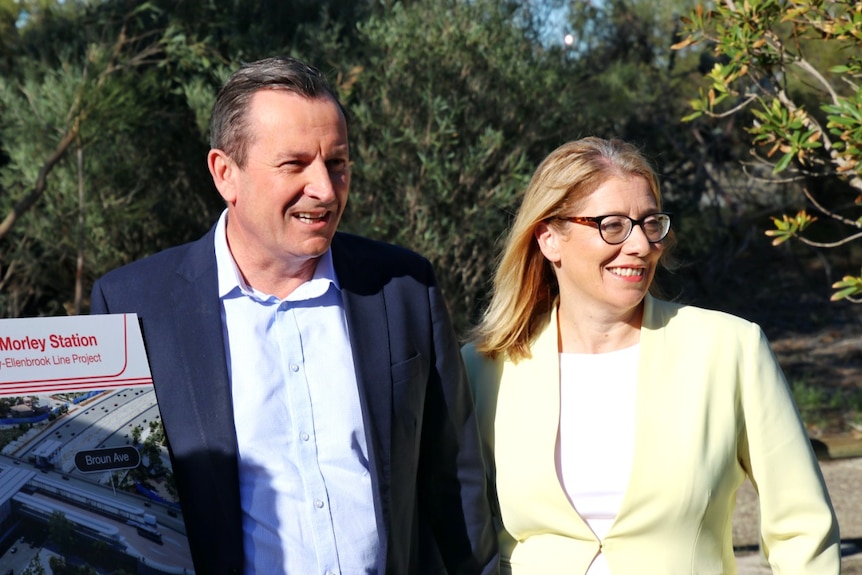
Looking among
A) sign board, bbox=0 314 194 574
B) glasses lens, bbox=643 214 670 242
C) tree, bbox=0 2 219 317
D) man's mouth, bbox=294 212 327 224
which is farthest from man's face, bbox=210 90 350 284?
tree, bbox=0 2 219 317

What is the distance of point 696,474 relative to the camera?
8.91 ft

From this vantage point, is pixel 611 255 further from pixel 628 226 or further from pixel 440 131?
pixel 440 131

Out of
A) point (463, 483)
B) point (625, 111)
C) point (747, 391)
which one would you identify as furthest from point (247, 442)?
point (625, 111)

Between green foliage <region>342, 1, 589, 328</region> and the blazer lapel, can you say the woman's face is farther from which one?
green foliage <region>342, 1, 589, 328</region>

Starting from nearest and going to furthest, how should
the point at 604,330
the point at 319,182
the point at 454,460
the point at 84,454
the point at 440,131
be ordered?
the point at 84,454, the point at 319,182, the point at 454,460, the point at 604,330, the point at 440,131

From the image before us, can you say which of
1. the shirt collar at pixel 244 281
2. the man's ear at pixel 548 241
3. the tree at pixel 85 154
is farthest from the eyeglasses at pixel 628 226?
the tree at pixel 85 154

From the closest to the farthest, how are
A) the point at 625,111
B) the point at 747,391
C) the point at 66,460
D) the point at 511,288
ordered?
the point at 66,460 → the point at 747,391 → the point at 511,288 → the point at 625,111

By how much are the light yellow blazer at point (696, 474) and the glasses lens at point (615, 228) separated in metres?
0.28

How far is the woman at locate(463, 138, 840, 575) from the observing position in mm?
2738

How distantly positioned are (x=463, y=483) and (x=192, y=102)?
17.3 ft

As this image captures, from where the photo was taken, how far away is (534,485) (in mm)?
2850

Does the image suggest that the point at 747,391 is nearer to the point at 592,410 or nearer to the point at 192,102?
the point at 592,410

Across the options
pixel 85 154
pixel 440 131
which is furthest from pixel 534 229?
pixel 85 154

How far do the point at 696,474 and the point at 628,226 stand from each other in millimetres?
668
